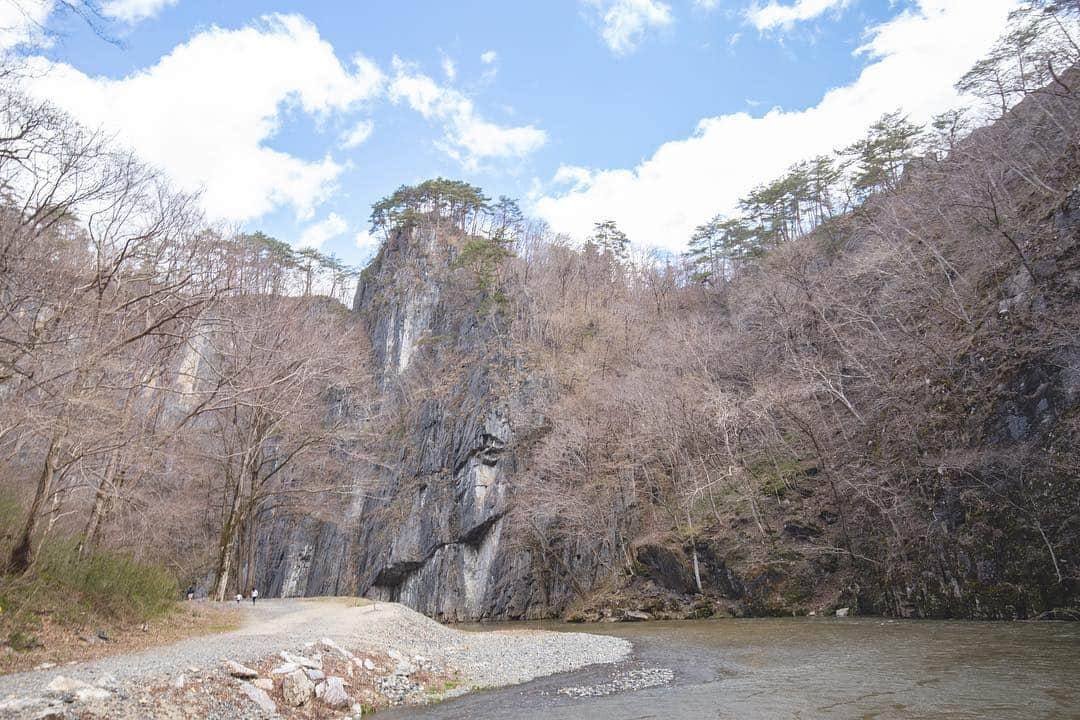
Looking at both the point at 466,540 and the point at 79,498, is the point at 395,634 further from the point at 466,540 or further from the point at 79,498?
the point at 466,540

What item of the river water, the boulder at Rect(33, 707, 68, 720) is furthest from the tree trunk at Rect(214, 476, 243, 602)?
the boulder at Rect(33, 707, 68, 720)

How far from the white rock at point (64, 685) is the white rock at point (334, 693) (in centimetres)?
282

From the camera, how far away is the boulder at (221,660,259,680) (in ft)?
26.0

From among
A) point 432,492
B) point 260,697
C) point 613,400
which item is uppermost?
point 613,400

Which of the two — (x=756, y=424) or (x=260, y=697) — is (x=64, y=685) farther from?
(x=756, y=424)

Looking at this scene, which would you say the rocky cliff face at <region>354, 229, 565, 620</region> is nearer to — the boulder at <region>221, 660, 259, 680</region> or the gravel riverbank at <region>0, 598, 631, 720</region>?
the gravel riverbank at <region>0, 598, 631, 720</region>

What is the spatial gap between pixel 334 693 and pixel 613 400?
2351cm

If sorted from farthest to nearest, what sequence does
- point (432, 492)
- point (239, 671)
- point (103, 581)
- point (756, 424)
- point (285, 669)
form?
point (432, 492) < point (756, 424) < point (103, 581) < point (285, 669) < point (239, 671)

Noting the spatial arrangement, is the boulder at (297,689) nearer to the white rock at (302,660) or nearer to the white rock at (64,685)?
the white rock at (302,660)

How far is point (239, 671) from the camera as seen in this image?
7957mm

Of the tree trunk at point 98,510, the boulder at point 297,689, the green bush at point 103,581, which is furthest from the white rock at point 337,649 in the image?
the tree trunk at point 98,510

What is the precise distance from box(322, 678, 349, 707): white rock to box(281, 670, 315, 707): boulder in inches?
7.2

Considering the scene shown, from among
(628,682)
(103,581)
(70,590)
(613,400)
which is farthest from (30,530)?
(613,400)

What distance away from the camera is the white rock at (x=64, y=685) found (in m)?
6.33
